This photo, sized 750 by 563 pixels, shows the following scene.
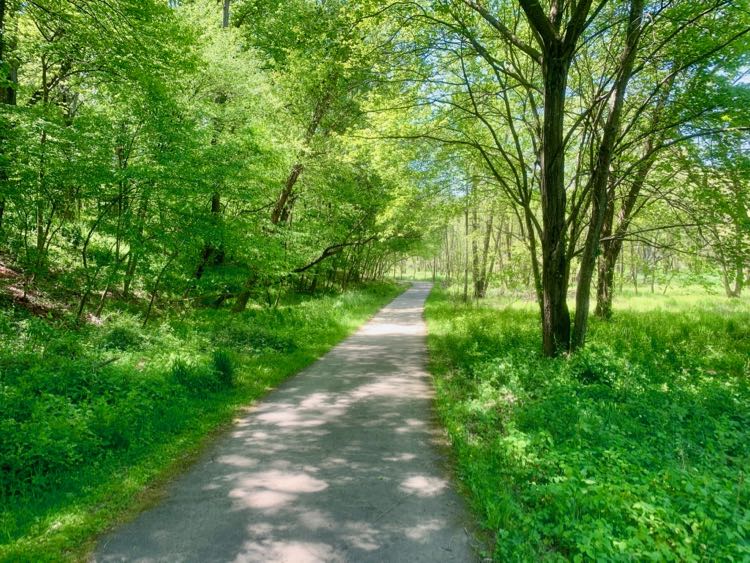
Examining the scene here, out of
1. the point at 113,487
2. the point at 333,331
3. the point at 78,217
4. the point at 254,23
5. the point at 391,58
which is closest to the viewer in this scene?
the point at 113,487

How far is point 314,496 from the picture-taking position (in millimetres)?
4367

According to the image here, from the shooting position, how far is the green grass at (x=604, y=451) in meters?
3.18

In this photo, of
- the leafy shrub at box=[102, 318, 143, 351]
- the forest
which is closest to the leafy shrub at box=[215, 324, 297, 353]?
the forest

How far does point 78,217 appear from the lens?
11.7 m

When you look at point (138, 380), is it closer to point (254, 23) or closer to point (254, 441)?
point (254, 441)

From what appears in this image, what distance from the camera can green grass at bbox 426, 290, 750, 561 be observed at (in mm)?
3180

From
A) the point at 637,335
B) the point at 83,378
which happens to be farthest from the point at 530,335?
the point at 83,378

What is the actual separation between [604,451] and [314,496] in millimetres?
3056

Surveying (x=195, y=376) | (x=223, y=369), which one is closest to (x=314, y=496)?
(x=195, y=376)

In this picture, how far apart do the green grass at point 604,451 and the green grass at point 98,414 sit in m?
3.64

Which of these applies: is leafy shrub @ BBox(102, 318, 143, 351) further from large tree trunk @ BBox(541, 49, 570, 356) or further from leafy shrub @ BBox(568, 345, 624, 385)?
leafy shrub @ BBox(568, 345, 624, 385)

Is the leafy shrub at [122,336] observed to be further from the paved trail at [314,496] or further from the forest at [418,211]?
the paved trail at [314,496]

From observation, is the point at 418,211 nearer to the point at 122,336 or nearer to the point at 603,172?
the point at 603,172

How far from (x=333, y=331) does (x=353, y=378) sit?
521 centimetres
